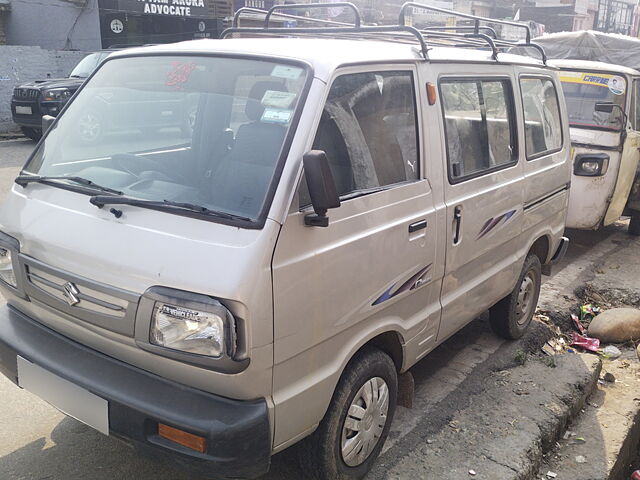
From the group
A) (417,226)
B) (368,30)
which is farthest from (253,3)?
(417,226)

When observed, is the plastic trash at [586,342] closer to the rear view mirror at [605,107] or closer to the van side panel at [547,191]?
the van side panel at [547,191]

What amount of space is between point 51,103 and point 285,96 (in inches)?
434

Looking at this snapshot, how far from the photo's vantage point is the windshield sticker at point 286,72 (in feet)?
8.55

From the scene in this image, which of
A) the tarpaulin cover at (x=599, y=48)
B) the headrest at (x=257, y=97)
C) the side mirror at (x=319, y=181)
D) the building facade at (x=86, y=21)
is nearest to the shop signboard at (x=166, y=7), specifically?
the building facade at (x=86, y=21)

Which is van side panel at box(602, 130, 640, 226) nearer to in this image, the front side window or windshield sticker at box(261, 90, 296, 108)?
the front side window

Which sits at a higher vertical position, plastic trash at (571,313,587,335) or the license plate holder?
the license plate holder

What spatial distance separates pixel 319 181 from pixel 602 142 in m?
5.91

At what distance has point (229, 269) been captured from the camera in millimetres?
2184

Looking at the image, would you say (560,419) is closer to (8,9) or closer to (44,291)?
(44,291)

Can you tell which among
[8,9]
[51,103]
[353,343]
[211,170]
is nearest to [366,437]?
[353,343]

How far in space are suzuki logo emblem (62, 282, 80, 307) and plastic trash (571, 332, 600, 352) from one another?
13.2 ft

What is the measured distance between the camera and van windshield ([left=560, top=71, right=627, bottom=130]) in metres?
7.30

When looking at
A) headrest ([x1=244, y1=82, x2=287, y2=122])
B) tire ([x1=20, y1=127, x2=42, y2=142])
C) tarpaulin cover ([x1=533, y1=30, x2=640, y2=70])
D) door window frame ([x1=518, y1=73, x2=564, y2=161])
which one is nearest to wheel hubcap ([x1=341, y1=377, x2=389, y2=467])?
headrest ([x1=244, y1=82, x2=287, y2=122])

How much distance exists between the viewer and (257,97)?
2648 millimetres
